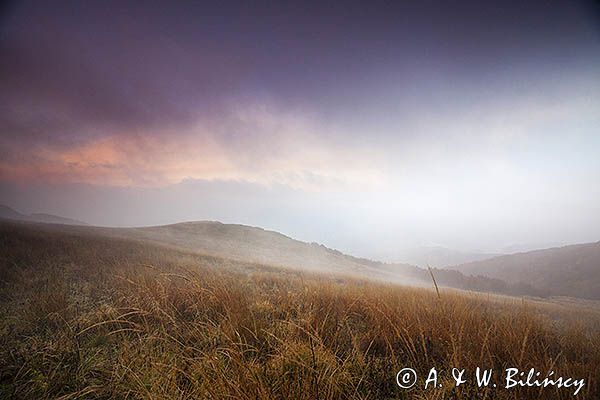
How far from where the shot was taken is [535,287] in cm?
2498

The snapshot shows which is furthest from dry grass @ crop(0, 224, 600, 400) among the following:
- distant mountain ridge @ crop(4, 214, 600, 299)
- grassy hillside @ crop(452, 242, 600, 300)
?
grassy hillside @ crop(452, 242, 600, 300)

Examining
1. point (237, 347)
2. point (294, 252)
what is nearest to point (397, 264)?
point (294, 252)

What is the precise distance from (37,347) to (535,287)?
1436 inches

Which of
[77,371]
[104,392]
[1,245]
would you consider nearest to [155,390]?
[104,392]

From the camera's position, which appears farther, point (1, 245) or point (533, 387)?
point (1, 245)

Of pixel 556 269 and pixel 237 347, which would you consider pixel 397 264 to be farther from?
pixel 237 347

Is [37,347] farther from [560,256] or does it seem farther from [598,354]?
[560,256]

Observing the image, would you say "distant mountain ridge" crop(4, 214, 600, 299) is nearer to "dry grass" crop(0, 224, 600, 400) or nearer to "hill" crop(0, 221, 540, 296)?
"hill" crop(0, 221, 540, 296)

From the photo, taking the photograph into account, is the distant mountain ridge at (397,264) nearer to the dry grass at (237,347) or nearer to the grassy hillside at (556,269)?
the grassy hillside at (556,269)

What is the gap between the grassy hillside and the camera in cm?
2334

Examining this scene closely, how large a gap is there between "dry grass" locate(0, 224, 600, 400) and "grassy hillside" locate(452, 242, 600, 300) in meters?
30.2

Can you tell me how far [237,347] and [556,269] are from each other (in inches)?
1587

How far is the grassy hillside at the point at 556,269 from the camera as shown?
23.3 metres

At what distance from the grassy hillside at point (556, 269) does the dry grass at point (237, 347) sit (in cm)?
3025
